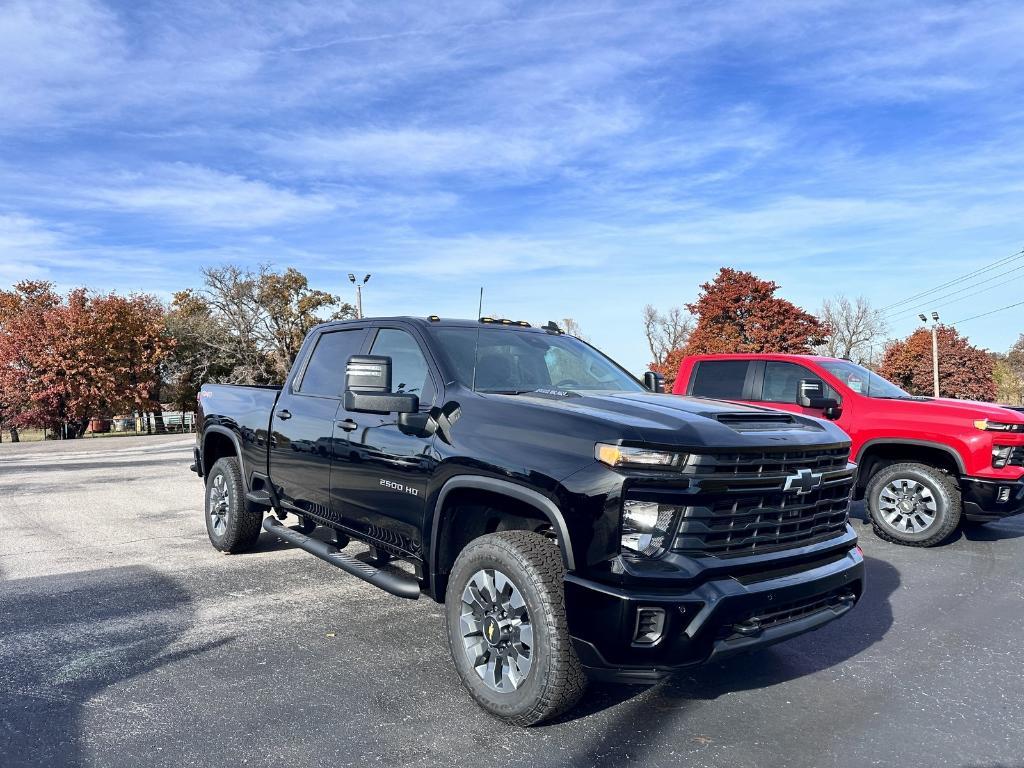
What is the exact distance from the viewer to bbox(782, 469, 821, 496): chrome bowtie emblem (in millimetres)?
3457

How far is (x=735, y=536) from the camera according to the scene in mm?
3301

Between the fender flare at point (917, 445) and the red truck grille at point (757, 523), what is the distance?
413cm

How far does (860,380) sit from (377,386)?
6289mm

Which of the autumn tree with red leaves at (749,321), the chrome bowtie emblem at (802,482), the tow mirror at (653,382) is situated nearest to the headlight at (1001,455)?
the tow mirror at (653,382)

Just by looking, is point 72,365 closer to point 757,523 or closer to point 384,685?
point 384,685

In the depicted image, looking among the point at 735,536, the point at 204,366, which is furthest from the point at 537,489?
the point at 204,366

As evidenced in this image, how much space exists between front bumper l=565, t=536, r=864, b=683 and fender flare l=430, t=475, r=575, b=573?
0.50 ft

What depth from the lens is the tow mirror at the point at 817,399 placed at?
709 cm

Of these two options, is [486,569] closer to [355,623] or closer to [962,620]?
[355,623]

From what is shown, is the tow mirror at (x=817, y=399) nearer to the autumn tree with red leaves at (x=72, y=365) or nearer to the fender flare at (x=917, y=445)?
the fender flare at (x=917, y=445)

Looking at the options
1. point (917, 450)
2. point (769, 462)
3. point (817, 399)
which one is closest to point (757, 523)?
point (769, 462)

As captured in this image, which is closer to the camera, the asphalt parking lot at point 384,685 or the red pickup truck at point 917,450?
the asphalt parking lot at point 384,685

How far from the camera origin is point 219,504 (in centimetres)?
671

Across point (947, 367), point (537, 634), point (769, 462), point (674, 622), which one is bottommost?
point (537, 634)
